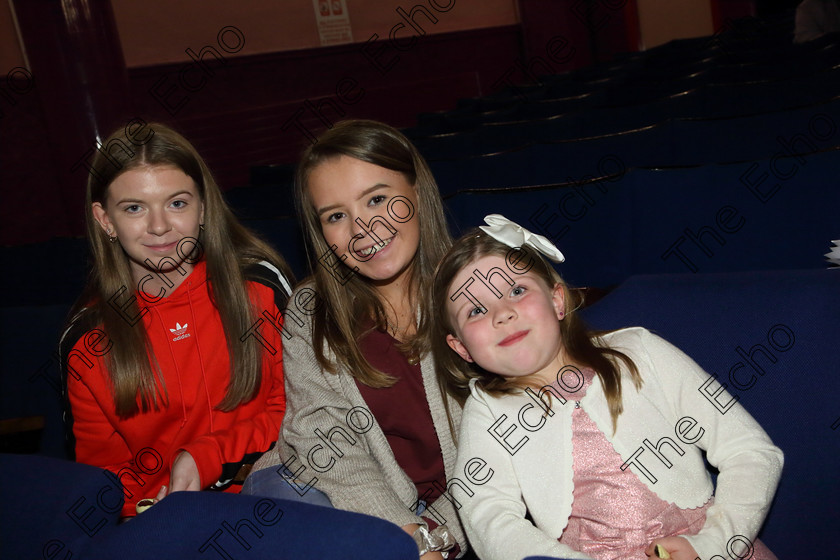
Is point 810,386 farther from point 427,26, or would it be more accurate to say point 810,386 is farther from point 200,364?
point 427,26

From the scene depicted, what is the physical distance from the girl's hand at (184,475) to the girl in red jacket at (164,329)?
6 cm

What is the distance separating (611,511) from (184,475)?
34.2 inches

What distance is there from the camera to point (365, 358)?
1.47m

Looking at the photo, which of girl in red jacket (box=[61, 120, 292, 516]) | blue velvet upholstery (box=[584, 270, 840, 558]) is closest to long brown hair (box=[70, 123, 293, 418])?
girl in red jacket (box=[61, 120, 292, 516])

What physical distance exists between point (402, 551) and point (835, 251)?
1231 mm

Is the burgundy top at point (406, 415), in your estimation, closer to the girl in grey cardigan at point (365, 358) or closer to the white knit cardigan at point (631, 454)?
the girl in grey cardigan at point (365, 358)

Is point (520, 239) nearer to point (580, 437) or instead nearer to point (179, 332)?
point (580, 437)

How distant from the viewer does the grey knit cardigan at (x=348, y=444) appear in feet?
4.59

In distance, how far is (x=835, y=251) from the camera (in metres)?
1.53

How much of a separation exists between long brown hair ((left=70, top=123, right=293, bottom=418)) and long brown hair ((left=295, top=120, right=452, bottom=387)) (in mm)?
264

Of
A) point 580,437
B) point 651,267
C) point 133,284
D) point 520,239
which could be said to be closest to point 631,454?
point 580,437

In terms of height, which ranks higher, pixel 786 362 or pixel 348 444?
pixel 786 362

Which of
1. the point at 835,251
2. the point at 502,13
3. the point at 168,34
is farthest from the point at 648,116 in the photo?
the point at 502,13

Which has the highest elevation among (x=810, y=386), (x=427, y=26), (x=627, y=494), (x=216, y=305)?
(x=427, y=26)
